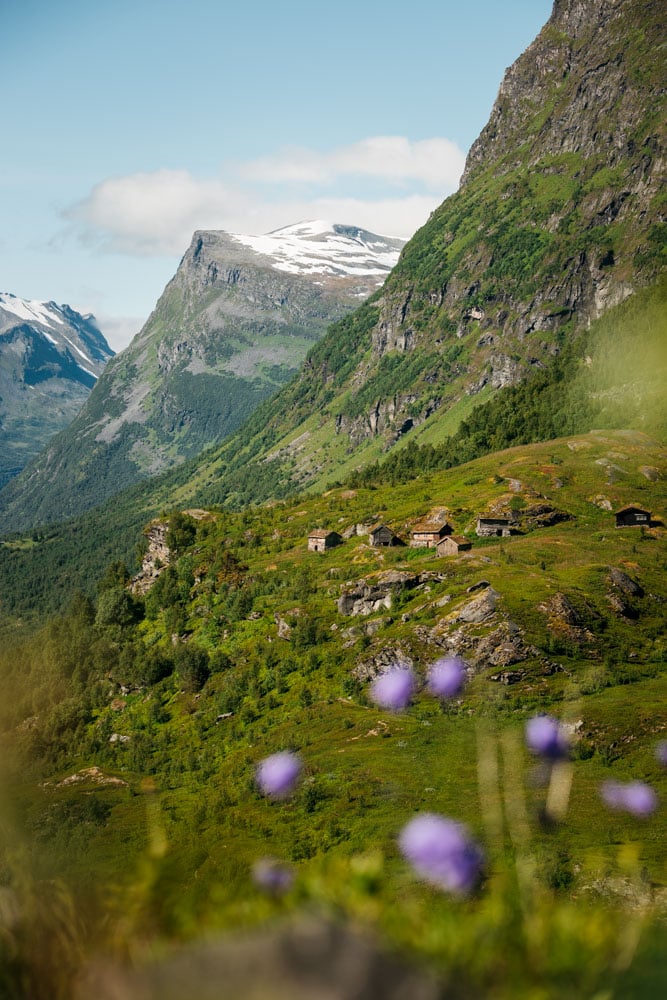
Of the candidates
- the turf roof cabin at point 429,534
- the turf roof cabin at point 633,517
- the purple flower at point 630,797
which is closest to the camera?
the purple flower at point 630,797

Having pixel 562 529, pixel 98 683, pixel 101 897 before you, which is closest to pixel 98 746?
pixel 98 683

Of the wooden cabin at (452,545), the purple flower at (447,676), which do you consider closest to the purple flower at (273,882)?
the purple flower at (447,676)

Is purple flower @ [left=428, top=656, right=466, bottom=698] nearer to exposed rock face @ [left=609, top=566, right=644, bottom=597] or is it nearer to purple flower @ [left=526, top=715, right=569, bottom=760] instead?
purple flower @ [left=526, top=715, right=569, bottom=760]

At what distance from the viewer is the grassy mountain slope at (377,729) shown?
5.68 m

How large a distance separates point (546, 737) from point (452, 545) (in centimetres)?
5496

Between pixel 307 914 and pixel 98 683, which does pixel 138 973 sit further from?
pixel 98 683

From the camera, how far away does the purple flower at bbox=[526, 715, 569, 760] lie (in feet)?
196

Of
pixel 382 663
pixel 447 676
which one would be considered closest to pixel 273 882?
pixel 447 676

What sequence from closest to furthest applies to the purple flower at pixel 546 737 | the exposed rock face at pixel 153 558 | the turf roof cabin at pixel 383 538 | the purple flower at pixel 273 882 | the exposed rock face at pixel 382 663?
the purple flower at pixel 273 882 < the purple flower at pixel 546 737 < the exposed rock face at pixel 382 663 < the turf roof cabin at pixel 383 538 < the exposed rock face at pixel 153 558

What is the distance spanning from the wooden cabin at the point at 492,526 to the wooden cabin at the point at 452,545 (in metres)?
7.37

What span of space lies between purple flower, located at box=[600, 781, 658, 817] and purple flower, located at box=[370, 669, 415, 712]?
29680mm

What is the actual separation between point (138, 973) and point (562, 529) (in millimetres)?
126172

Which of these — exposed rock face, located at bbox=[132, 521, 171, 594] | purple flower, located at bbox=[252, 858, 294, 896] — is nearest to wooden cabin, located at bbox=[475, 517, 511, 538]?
exposed rock face, located at bbox=[132, 521, 171, 594]

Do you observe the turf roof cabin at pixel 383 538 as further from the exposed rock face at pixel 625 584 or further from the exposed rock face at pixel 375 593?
the exposed rock face at pixel 625 584
